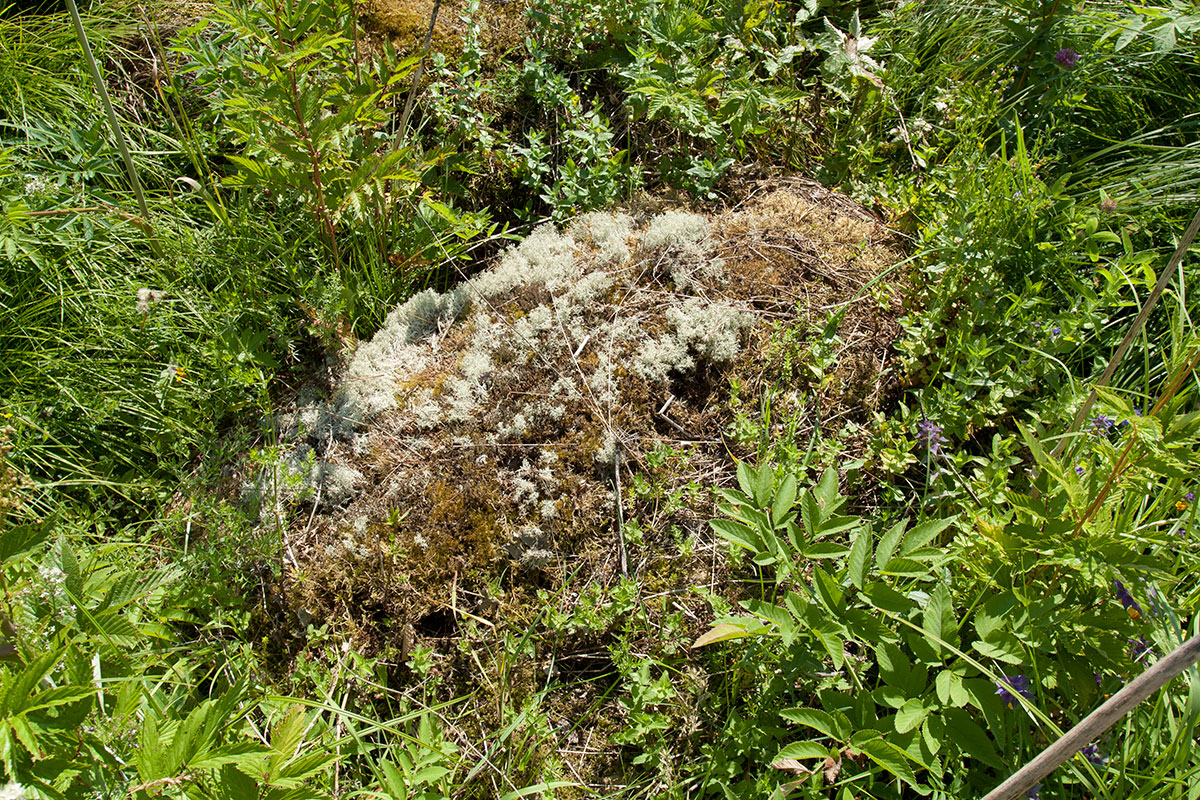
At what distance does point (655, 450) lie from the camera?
2.43 metres

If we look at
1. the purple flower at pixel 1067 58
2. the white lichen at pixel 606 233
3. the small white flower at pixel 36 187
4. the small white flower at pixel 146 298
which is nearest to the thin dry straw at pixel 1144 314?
the white lichen at pixel 606 233

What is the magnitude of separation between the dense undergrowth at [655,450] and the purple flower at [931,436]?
0.02 metres

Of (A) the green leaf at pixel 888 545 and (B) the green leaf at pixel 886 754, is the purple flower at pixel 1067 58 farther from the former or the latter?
(B) the green leaf at pixel 886 754

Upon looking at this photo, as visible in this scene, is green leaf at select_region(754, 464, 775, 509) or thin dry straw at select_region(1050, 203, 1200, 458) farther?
green leaf at select_region(754, 464, 775, 509)

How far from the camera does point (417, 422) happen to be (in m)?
2.59

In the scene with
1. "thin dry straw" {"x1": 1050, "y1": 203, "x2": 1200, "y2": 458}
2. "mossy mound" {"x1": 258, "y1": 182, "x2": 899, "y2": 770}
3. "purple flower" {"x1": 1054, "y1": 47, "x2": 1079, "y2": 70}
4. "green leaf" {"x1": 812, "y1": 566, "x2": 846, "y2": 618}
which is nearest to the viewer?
"thin dry straw" {"x1": 1050, "y1": 203, "x2": 1200, "y2": 458}

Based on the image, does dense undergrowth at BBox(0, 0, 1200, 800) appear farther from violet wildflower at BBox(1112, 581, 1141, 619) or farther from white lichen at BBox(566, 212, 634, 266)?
white lichen at BBox(566, 212, 634, 266)

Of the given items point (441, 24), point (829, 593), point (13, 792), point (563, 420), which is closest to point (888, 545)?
point (829, 593)

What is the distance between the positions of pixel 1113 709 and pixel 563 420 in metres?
1.68

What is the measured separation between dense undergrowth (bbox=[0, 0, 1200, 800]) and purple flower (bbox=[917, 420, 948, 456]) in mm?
19

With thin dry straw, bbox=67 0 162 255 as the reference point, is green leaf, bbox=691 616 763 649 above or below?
below

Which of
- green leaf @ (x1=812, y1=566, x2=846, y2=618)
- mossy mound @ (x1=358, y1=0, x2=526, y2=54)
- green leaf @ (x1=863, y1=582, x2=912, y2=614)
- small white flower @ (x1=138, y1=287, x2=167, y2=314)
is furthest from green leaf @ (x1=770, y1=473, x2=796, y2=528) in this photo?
mossy mound @ (x1=358, y1=0, x2=526, y2=54)

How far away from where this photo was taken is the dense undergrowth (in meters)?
1.77

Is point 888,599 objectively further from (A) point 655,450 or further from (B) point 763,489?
(A) point 655,450
